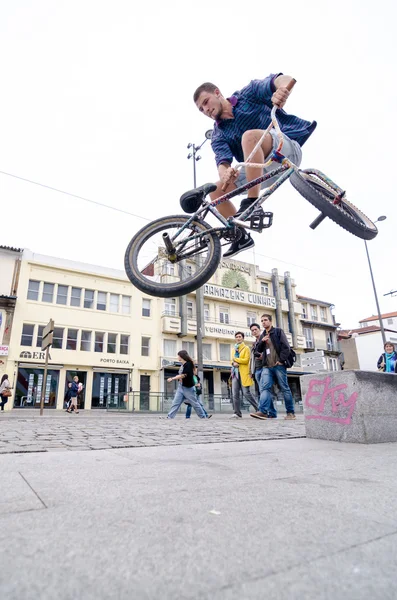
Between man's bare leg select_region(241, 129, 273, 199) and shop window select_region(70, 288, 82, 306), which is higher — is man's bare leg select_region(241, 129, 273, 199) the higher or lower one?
the lower one

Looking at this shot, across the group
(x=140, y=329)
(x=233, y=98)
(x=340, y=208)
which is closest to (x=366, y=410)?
(x=340, y=208)

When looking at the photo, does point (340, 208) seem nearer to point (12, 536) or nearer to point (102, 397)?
point (12, 536)

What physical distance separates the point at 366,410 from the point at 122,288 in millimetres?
26564

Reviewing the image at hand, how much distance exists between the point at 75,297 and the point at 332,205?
24979 mm

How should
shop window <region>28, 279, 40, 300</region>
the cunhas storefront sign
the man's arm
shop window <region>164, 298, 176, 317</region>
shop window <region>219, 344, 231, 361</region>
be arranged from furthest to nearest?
the cunhas storefront sign → shop window <region>219, 344, 231, 361</region> → shop window <region>164, 298, 176, 317</region> → shop window <region>28, 279, 40, 300</region> → the man's arm

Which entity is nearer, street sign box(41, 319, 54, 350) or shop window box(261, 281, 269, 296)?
street sign box(41, 319, 54, 350)

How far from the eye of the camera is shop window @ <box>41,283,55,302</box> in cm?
2558

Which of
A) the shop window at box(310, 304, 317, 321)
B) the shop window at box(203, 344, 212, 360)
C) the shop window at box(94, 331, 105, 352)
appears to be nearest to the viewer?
the shop window at box(94, 331, 105, 352)

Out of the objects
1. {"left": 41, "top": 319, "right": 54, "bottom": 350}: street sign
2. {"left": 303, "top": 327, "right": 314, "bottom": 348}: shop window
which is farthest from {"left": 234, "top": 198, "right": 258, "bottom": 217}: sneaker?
{"left": 303, "top": 327, "right": 314, "bottom": 348}: shop window

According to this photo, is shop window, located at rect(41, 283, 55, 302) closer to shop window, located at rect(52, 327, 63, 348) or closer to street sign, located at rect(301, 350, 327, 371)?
shop window, located at rect(52, 327, 63, 348)

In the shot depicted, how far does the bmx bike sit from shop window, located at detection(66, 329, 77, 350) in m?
22.5

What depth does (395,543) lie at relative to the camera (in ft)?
3.17

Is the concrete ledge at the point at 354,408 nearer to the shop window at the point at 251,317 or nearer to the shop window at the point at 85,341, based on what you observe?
the shop window at the point at 85,341

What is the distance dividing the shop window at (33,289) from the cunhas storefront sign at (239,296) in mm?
13307
